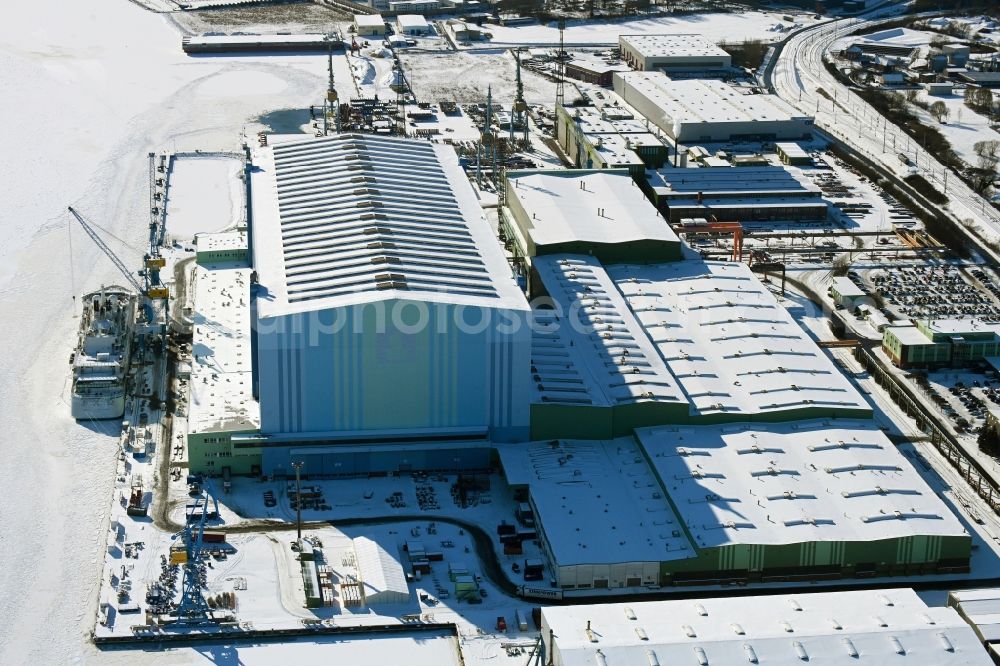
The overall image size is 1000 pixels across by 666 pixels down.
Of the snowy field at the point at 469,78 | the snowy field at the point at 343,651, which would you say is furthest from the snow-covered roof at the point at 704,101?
the snowy field at the point at 343,651

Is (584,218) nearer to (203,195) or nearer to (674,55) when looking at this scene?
(203,195)

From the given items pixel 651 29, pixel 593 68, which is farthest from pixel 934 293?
pixel 651 29

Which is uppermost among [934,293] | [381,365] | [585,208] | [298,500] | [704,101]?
[704,101]

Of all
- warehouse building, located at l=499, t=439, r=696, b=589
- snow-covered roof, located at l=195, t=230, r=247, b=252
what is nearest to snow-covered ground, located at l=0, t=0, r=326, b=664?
snow-covered roof, located at l=195, t=230, r=247, b=252

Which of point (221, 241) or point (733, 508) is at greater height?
point (221, 241)

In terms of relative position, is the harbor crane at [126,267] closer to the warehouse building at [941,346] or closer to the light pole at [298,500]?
the light pole at [298,500]

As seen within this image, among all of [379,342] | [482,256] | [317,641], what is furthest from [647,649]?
[482,256]
